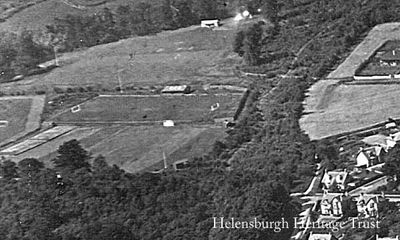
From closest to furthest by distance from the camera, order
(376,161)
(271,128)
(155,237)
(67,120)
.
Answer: (155,237)
(376,161)
(271,128)
(67,120)

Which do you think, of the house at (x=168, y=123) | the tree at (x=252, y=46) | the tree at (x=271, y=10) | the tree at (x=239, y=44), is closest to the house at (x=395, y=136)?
the house at (x=168, y=123)

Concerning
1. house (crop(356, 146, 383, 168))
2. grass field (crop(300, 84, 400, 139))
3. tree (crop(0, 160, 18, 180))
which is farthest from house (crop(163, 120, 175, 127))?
house (crop(356, 146, 383, 168))

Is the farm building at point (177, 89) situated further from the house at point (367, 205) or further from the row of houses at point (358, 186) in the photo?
the house at point (367, 205)

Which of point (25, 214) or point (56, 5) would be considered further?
point (56, 5)

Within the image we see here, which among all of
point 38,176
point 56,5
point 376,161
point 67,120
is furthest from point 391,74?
point 56,5

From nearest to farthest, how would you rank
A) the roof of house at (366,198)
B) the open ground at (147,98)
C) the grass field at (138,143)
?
the roof of house at (366,198) → the grass field at (138,143) → the open ground at (147,98)

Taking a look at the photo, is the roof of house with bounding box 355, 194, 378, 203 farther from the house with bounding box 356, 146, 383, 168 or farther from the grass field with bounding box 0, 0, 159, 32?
the grass field with bounding box 0, 0, 159, 32

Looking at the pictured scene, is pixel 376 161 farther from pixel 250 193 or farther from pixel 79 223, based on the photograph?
pixel 79 223
